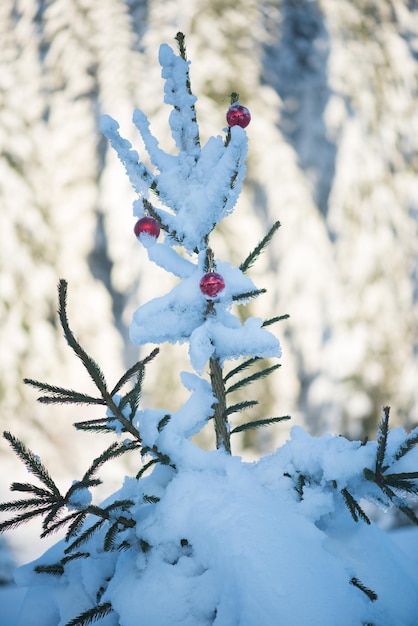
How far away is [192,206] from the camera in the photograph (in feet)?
3.42

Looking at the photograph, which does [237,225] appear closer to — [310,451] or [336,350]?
[336,350]

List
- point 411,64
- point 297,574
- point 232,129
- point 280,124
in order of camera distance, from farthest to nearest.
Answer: point 411,64 → point 280,124 → point 232,129 → point 297,574

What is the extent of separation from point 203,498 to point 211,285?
43 centimetres

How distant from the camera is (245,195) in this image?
4.99 metres

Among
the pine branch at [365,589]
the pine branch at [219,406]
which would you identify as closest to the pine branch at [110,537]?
the pine branch at [219,406]

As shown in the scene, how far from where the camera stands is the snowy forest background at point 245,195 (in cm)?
479

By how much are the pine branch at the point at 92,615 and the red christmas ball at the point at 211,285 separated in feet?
2.04

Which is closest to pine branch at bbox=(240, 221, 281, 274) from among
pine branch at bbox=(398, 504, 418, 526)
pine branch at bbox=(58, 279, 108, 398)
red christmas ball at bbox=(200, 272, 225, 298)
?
red christmas ball at bbox=(200, 272, 225, 298)

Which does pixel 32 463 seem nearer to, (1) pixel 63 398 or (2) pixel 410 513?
(1) pixel 63 398

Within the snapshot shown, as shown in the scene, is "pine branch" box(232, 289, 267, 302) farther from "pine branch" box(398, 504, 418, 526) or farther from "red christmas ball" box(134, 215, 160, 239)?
"pine branch" box(398, 504, 418, 526)

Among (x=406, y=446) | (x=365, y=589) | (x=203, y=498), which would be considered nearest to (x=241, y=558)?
(x=203, y=498)

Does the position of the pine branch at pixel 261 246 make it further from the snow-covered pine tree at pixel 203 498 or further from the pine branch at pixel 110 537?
the pine branch at pixel 110 537

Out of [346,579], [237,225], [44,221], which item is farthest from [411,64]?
[346,579]

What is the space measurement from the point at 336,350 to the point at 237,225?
70.2 inches
